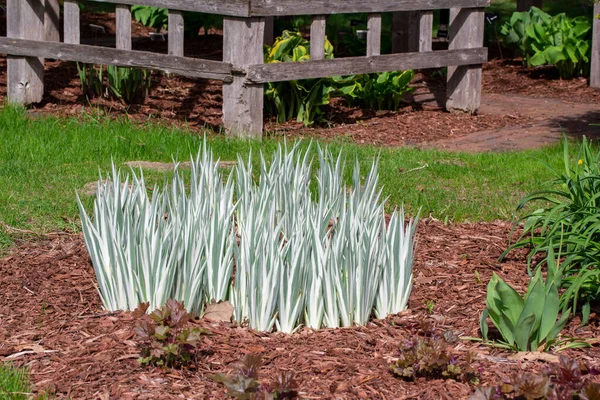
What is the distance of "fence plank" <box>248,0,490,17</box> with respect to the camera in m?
7.43

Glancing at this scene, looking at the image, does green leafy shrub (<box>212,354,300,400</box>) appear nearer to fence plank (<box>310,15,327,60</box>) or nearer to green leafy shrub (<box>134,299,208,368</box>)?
green leafy shrub (<box>134,299,208,368</box>)

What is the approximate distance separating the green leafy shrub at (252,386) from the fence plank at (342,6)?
5.08 meters

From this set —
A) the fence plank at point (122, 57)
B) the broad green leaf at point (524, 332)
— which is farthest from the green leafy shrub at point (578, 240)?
the fence plank at point (122, 57)

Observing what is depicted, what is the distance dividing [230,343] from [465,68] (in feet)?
21.6

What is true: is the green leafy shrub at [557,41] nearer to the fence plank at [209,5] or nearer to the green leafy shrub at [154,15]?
the green leafy shrub at [154,15]

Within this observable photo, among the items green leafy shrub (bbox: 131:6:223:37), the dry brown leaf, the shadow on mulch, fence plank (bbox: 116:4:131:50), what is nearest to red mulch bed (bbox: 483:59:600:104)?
the shadow on mulch

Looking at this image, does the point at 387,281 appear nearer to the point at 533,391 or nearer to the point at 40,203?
A: the point at 533,391

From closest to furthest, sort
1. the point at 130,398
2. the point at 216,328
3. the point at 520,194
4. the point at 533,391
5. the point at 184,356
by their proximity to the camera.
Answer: the point at 533,391, the point at 130,398, the point at 184,356, the point at 216,328, the point at 520,194

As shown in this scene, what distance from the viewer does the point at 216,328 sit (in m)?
3.37

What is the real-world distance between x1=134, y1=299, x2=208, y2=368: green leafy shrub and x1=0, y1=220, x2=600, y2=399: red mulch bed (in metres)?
0.05

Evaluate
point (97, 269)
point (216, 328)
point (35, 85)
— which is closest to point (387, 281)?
point (216, 328)

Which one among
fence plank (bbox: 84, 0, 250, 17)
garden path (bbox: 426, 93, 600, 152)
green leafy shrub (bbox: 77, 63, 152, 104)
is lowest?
garden path (bbox: 426, 93, 600, 152)

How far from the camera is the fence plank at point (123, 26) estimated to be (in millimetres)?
7996

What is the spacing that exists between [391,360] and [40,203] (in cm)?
284
